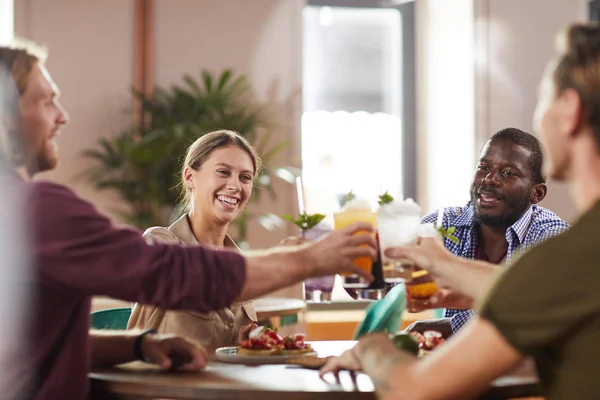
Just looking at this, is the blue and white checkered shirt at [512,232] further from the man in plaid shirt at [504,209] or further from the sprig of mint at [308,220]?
the sprig of mint at [308,220]

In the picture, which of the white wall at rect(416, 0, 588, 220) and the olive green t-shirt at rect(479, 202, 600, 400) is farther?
the white wall at rect(416, 0, 588, 220)

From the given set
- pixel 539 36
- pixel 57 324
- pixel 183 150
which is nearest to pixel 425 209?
pixel 539 36

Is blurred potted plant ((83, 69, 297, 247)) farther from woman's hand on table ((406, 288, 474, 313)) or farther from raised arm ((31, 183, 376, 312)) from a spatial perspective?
raised arm ((31, 183, 376, 312))

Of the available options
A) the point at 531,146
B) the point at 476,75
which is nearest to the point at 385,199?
the point at 531,146

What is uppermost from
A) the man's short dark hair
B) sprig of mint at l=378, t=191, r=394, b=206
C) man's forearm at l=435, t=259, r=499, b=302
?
the man's short dark hair

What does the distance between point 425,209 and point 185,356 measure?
158 inches

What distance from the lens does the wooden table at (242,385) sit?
1.66 meters

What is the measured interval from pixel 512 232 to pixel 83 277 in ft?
6.04

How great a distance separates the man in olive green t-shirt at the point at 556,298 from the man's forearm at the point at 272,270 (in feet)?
1.16

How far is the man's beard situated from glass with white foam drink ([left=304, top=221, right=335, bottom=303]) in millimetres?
1079

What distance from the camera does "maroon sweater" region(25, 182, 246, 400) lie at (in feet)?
5.18

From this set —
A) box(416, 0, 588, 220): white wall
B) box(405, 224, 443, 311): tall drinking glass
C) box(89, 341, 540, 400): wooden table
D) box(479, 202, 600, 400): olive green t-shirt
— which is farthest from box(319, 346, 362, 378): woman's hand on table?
box(416, 0, 588, 220): white wall

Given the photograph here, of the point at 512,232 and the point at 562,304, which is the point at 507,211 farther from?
the point at 562,304

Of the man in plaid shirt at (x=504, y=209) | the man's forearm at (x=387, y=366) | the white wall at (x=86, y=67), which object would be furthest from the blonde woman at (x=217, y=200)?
the white wall at (x=86, y=67)
